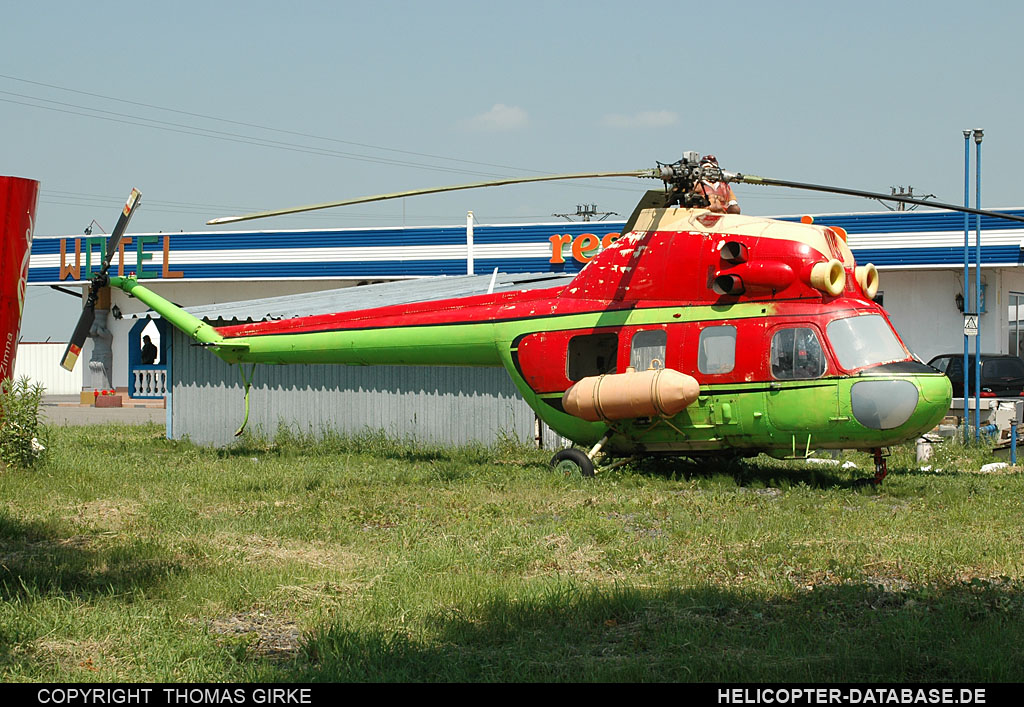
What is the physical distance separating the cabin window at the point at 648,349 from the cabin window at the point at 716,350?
503 mm

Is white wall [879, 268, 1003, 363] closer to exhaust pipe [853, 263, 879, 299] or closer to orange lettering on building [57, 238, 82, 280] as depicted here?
exhaust pipe [853, 263, 879, 299]

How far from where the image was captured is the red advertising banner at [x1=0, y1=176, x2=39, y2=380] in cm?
1375

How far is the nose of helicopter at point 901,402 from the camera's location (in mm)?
11898

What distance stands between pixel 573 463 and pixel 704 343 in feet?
8.15

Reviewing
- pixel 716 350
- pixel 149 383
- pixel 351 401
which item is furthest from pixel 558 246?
pixel 716 350

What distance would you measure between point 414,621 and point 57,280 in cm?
3581

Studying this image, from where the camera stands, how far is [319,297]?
25109 mm

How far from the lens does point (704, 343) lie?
13.1m

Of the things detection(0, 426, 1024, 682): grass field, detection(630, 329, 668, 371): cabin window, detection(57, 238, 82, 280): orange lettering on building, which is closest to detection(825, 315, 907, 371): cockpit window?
detection(0, 426, 1024, 682): grass field

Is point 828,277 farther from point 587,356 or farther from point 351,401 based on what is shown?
point 351,401

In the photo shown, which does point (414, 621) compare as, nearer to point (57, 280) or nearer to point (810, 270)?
point (810, 270)

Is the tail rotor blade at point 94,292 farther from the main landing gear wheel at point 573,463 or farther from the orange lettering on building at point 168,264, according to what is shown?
the orange lettering on building at point 168,264

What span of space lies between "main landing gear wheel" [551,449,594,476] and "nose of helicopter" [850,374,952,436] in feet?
11.7

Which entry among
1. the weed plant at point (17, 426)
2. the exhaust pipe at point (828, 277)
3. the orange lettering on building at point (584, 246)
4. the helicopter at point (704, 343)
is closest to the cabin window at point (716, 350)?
the helicopter at point (704, 343)
